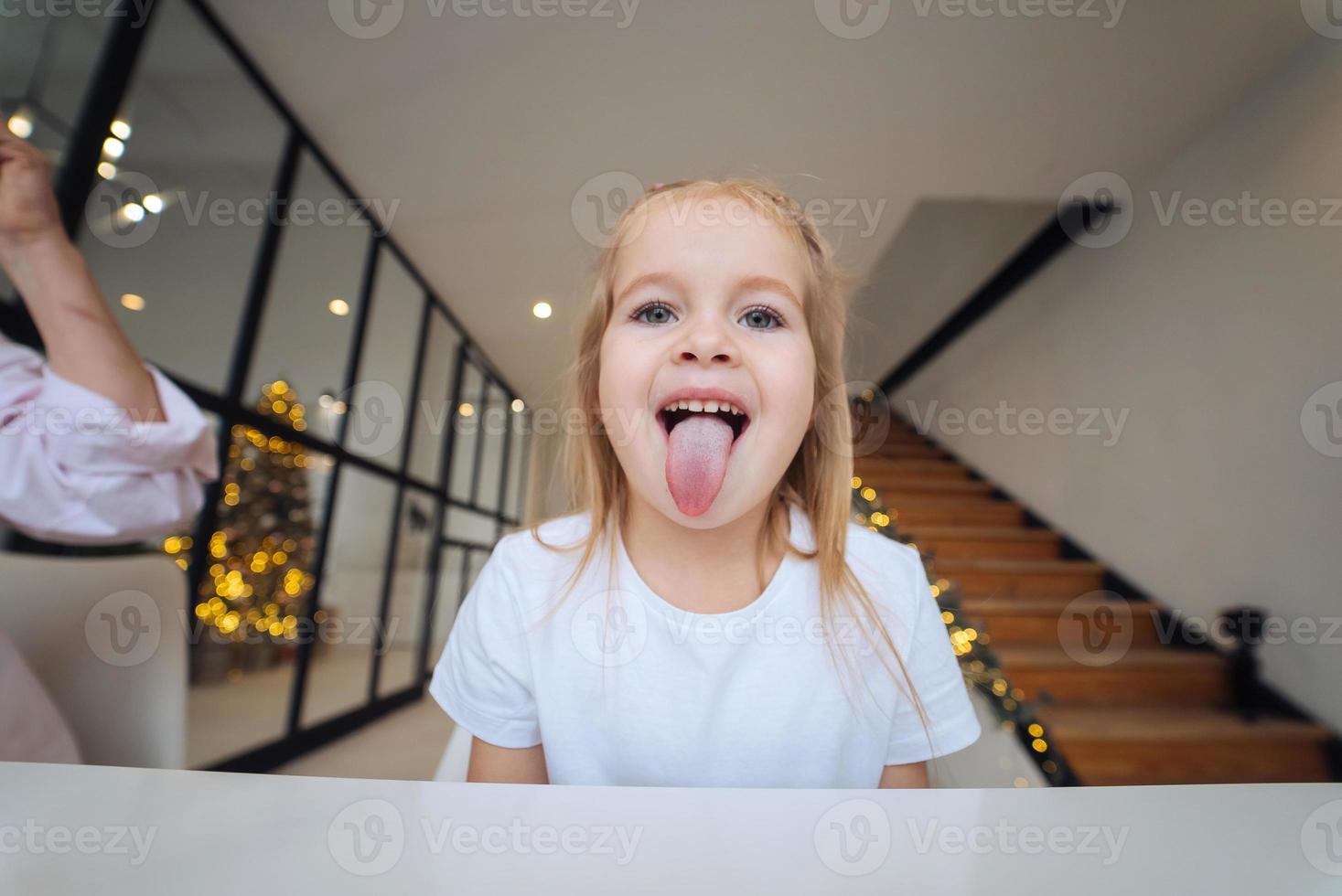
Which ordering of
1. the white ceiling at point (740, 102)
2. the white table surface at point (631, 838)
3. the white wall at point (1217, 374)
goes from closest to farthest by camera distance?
the white table surface at point (631, 838) < the white ceiling at point (740, 102) < the white wall at point (1217, 374)

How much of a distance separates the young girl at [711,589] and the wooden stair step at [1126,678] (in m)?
1.21

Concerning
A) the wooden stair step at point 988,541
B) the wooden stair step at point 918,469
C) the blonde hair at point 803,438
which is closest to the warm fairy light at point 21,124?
the blonde hair at point 803,438

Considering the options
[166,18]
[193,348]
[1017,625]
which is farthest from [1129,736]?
[166,18]

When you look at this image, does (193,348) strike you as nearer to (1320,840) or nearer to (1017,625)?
(1320,840)

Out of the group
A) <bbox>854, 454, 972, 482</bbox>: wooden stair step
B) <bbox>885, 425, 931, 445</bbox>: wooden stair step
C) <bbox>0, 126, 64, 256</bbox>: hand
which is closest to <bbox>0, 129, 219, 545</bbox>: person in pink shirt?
<bbox>0, 126, 64, 256</bbox>: hand

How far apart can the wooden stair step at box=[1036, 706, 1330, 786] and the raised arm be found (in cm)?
134

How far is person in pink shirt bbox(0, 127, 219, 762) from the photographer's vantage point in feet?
1.19

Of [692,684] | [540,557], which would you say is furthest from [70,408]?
[692,684]

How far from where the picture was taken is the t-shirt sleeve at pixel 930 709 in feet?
1.03

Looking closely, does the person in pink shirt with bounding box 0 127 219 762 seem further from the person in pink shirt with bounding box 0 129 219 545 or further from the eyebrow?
the eyebrow

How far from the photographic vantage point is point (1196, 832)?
0.20 m

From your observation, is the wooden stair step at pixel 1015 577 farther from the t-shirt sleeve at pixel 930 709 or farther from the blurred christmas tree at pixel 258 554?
the blurred christmas tree at pixel 258 554

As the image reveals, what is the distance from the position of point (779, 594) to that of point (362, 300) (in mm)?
1523

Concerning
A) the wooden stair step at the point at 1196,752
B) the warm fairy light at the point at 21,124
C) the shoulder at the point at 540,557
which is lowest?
the wooden stair step at the point at 1196,752
